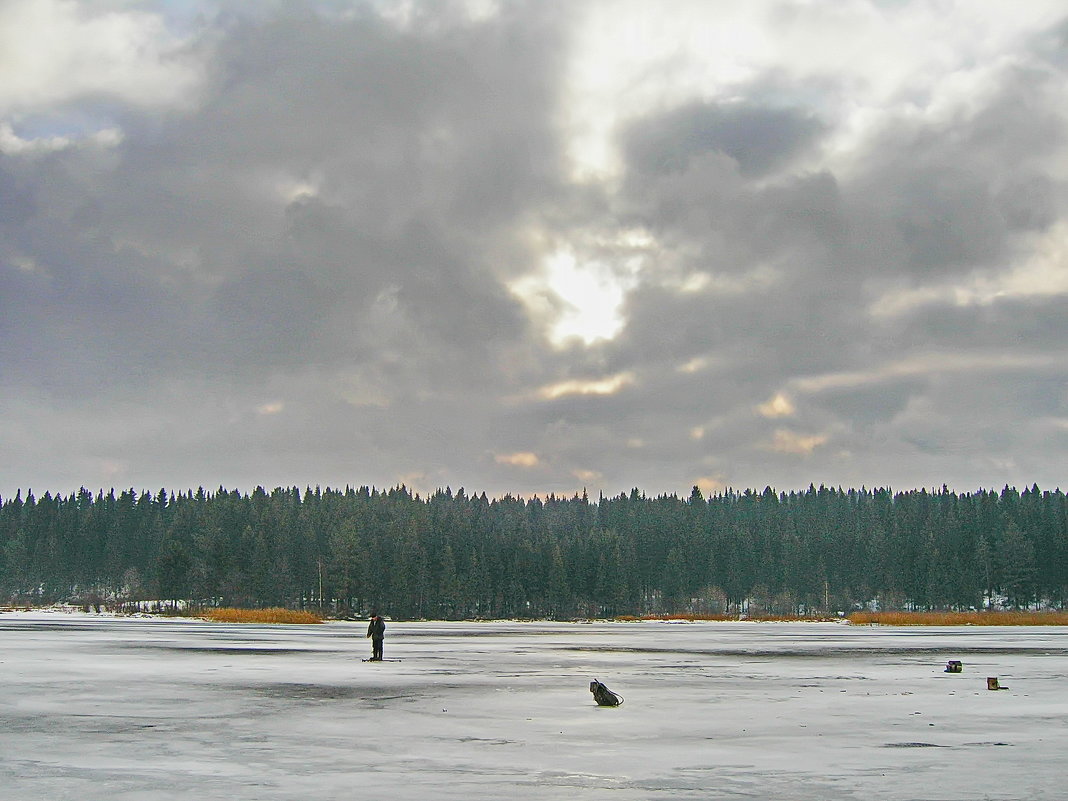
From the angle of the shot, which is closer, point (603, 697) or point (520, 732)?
point (520, 732)

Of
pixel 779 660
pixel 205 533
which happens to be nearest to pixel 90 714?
pixel 779 660

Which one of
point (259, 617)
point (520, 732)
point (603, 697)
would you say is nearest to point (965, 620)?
point (259, 617)

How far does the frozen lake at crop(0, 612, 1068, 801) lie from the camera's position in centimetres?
1442

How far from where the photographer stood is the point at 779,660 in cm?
4509

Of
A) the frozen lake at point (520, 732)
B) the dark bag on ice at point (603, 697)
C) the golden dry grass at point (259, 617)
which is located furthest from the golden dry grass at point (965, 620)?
the dark bag on ice at point (603, 697)

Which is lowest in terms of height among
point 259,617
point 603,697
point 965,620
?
point 965,620

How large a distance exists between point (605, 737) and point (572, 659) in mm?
25979

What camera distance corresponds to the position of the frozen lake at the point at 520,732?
568 inches

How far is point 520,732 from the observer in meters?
20.2

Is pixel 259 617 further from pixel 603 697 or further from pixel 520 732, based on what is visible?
pixel 520 732

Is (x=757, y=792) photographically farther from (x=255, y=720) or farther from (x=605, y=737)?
(x=255, y=720)

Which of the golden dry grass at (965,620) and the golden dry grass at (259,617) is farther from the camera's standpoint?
the golden dry grass at (965,620)

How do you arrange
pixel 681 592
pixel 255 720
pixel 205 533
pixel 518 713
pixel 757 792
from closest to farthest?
1. pixel 757 792
2. pixel 255 720
3. pixel 518 713
4. pixel 205 533
5. pixel 681 592

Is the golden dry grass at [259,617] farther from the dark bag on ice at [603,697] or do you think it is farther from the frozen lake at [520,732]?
the dark bag on ice at [603,697]
